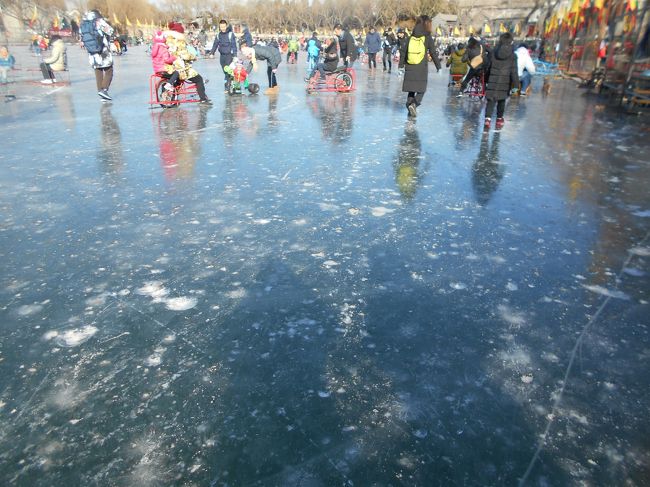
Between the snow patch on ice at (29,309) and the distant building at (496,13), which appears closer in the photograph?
the snow patch on ice at (29,309)

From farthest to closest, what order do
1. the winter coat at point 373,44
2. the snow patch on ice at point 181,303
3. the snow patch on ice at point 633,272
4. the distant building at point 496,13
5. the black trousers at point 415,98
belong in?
the distant building at point 496,13 < the winter coat at point 373,44 < the black trousers at point 415,98 < the snow patch on ice at point 633,272 < the snow patch on ice at point 181,303

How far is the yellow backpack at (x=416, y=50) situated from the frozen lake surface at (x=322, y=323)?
137 inches

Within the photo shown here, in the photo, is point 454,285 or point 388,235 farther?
point 388,235

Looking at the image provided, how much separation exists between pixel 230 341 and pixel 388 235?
1.87 m

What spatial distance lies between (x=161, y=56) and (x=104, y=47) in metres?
1.74

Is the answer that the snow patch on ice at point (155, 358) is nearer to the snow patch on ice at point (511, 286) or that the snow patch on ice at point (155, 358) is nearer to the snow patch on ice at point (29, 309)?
the snow patch on ice at point (29, 309)

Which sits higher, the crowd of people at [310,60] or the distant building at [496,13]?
the distant building at [496,13]

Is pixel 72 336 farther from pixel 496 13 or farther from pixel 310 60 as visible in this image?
pixel 496 13

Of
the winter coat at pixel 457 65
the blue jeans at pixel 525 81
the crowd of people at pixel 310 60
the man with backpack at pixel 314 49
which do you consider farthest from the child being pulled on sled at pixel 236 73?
the blue jeans at pixel 525 81

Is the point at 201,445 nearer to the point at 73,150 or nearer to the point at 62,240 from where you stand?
the point at 62,240

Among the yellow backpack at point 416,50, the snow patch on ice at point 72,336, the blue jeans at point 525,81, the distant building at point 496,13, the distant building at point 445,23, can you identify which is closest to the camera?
the snow patch on ice at point 72,336

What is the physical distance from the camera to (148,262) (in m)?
3.47

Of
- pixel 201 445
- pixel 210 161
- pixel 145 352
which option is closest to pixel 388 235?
pixel 145 352

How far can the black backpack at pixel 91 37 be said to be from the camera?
1061 centimetres
